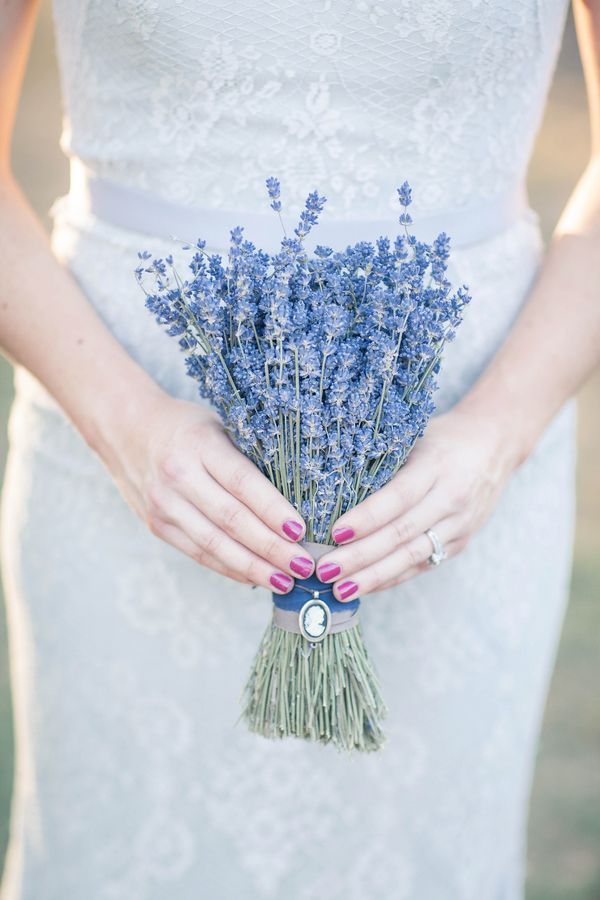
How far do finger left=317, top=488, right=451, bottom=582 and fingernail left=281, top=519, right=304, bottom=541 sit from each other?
0.16ft

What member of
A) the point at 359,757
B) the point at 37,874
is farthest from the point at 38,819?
the point at 359,757

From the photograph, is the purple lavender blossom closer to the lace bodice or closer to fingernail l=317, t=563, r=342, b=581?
fingernail l=317, t=563, r=342, b=581

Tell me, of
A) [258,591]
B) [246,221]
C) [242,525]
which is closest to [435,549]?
[242,525]

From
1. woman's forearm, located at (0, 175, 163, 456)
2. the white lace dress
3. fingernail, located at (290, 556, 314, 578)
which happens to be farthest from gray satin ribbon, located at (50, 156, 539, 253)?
fingernail, located at (290, 556, 314, 578)

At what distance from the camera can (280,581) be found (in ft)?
4.25

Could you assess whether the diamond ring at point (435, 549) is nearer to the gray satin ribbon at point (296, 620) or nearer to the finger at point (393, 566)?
the finger at point (393, 566)

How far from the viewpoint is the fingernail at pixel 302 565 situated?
127cm

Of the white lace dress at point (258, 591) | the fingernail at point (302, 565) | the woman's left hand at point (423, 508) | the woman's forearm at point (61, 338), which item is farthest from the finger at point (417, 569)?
the woman's forearm at point (61, 338)

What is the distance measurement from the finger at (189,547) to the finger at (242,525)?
5 centimetres

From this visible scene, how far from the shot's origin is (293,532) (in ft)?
4.14

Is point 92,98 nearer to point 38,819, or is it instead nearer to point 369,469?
point 369,469

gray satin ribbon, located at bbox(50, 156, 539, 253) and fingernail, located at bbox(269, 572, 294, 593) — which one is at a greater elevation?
gray satin ribbon, located at bbox(50, 156, 539, 253)

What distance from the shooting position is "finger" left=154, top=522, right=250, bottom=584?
1353 mm

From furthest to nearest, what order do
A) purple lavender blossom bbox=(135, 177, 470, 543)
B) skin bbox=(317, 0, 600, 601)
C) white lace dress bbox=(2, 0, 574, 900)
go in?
white lace dress bbox=(2, 0, 574, 900) < skin bbox=(317, 0, 600, 601) < purple lavender blossom bbox=(135, 177, 470, 543)
